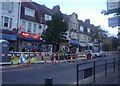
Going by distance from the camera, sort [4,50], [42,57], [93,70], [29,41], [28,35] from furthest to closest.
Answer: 1. [29,41]
2. [28,35]
3. [42,57]
4. [4,50]
5. [93,70]

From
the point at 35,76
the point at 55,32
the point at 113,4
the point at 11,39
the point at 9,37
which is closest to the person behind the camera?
the point at 113,4

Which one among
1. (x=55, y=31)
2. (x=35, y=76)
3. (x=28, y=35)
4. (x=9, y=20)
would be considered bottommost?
(x=35, y=76)

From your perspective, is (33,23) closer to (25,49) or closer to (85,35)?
(25,49)

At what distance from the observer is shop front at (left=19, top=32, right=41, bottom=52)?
1481 inches

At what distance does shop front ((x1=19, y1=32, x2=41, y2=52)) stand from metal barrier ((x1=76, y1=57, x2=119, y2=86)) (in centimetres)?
2507

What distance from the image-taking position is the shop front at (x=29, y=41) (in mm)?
37625

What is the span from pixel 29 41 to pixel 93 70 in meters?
30.9

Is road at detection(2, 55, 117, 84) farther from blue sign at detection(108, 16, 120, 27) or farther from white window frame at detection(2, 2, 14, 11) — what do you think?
white window frame at detection(2, 2, 14, 11)

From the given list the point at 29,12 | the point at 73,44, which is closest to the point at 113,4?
the point at 29,12

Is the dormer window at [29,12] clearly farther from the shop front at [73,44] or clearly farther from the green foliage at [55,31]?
the shop front at [73,44]

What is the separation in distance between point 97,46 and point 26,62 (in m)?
60.8

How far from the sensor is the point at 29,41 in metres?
40.2

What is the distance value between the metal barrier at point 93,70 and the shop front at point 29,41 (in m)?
25.1

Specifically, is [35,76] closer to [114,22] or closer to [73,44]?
[114,22]
